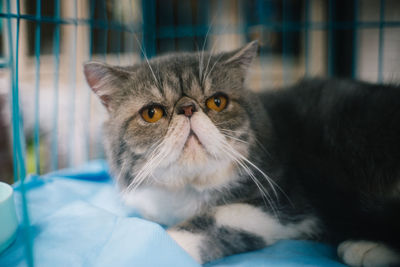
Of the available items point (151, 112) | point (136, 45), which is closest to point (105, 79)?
point (151, 112)

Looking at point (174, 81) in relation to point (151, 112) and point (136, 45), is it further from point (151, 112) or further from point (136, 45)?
point (136, 45)

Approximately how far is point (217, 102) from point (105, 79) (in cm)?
32

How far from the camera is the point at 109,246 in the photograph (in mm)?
642

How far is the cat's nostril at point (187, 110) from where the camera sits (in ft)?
A: 2.24

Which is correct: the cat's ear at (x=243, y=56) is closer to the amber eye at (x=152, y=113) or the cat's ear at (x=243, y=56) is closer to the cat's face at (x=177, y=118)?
the cat's face at (x=177, y=118)

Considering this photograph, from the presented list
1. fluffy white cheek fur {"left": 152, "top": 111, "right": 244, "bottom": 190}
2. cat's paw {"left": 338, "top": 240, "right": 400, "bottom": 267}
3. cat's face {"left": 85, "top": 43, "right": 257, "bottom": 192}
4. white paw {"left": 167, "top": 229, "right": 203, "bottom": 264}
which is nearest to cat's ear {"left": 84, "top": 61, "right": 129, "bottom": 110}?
cat's face {"left": 85, "top": 43, "right": 257, "bottom": 192}

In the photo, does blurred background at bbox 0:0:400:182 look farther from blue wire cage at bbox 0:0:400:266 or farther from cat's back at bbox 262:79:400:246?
cat's back at bbox 262:79:400:246

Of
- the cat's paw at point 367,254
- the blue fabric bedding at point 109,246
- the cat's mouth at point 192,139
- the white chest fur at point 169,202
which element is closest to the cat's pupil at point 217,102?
the cat's mouth at point 192,139

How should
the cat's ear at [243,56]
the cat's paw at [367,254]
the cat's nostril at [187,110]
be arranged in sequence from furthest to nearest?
the cat's ear at [243,56], the cat's nostril at [187,110], the cat's paw at [367,254]

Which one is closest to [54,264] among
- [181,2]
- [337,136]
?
[337,136]

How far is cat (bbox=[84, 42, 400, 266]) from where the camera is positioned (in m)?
0.67

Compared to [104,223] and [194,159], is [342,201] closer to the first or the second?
[194,159]

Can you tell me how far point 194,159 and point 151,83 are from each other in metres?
0.25

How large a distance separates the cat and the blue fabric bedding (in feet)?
0.14
